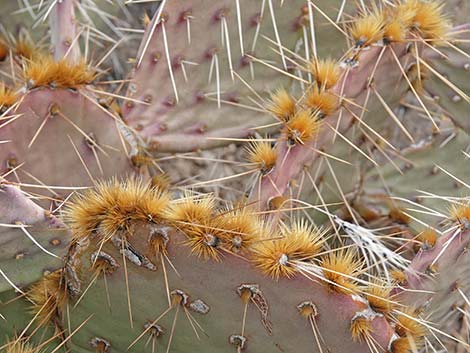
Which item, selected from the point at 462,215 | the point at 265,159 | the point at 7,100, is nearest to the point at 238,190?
the point at 265,159

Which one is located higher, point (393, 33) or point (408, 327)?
point (393, 33)

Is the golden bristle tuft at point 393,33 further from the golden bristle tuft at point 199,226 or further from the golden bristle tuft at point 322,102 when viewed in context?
the golden bristle tuft at point 199,226

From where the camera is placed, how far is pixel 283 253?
1226mm

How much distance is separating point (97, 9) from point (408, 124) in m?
0.99

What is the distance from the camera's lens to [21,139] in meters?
1.60

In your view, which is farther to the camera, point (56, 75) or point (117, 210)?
point (56, 75)

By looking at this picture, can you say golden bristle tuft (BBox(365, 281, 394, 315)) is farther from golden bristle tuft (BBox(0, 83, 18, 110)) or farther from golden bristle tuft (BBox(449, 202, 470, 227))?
golden bristle tuft (BBox(0, 83, 18, 110))

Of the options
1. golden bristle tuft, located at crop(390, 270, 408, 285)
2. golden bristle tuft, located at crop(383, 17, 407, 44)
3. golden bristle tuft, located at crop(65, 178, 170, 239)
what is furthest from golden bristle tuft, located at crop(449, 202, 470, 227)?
golden bristle tuft, located at crop(65, 178, 170, 239)

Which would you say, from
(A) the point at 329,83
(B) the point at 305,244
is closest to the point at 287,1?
(A) the point at 329,83

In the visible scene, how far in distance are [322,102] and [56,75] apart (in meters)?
0.49

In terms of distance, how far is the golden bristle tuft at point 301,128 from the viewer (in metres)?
1.49

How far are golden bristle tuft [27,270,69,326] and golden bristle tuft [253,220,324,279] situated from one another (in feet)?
1.14

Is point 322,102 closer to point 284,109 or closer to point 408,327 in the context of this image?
point 284,109

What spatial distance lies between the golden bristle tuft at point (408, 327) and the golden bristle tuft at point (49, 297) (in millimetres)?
520
